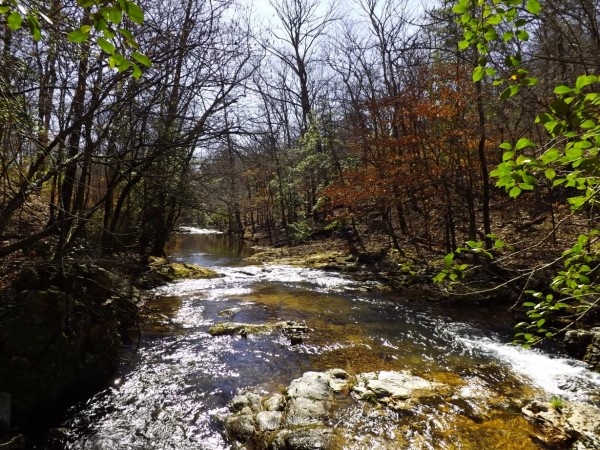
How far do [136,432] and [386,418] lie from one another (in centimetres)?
321

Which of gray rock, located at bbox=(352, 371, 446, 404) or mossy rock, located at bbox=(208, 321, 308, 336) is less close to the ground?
mossy rock, located at bbox=(208, 321, 308, 336)

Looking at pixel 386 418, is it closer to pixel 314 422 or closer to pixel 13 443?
pixel 314 422

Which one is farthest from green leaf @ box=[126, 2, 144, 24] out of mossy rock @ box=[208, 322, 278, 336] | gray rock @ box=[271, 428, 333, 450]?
mossy rock @ box=[208, 322, 278, 336]

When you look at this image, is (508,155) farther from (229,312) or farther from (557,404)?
(229,312)

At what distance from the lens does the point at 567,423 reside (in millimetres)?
4426

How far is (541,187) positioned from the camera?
16797mm

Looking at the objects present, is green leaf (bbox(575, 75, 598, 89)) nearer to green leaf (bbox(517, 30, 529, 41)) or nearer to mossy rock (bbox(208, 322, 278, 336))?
green leaf (bbox(517, 30, 529, 41))

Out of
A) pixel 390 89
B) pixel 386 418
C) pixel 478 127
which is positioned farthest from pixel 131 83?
pixel 390 89

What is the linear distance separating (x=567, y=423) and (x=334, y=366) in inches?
132

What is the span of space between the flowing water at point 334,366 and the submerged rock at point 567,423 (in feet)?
0.69

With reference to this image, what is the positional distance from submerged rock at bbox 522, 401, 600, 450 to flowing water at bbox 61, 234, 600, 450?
21 cm

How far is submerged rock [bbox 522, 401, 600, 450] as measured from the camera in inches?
164

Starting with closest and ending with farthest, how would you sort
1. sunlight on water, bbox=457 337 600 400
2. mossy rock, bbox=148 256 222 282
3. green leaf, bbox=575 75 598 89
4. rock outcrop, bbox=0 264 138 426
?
green leaf, bbox=575 75 598 89 → rock outcrop, bbox=0 264 138 426 → sunlight on water, bbox=457 337 600 400 → mossy rock, bbox=148 256 222 282

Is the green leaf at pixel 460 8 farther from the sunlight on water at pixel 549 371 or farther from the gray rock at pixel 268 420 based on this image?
the sunlight on water at pixel 549 371
